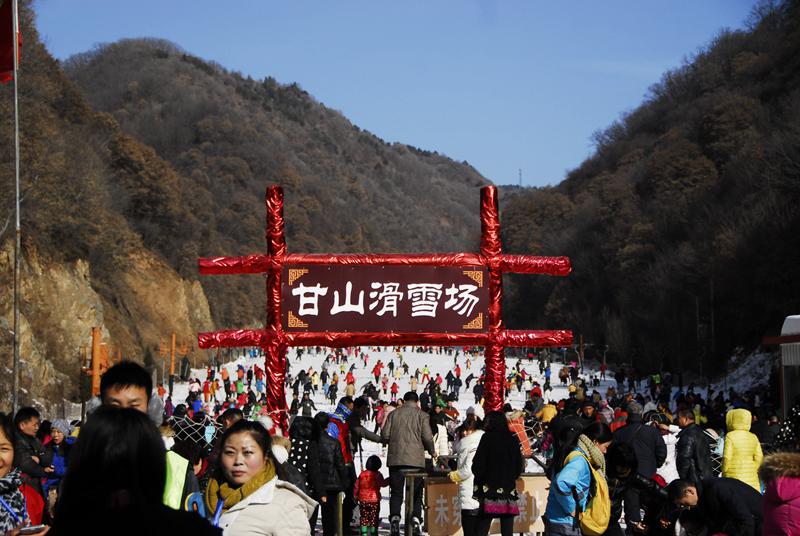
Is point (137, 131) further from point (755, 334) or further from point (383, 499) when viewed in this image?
point (383, 499)

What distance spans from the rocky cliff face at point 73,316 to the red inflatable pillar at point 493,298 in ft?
66.5

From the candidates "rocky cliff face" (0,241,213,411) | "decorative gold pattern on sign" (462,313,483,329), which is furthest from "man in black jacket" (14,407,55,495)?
"rocky cliff face" (0,241,213,411)

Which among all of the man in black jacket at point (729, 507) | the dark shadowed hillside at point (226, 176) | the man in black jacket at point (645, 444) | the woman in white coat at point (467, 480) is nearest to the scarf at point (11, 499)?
the man in black jacket at point (729, 507)

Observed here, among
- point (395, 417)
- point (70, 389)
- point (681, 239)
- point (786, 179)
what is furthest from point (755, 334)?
point (395, 417)

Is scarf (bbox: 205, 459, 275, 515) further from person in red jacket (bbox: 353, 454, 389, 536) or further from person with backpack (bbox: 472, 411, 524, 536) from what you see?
person in red jacket (bbox: 353, 454, 389, 536)

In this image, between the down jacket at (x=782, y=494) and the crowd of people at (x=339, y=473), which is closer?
the crowd of people at (x=339, y=473)

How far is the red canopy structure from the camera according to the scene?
46.4ft

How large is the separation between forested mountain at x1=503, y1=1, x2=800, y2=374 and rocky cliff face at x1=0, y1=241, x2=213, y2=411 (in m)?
25.7

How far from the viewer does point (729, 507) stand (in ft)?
21.0

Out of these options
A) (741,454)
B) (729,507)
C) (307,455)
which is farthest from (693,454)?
(729,507)

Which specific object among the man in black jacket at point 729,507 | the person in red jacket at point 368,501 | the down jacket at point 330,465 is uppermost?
the man in black jacket at point 729,507

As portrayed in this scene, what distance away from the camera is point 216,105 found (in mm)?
159625

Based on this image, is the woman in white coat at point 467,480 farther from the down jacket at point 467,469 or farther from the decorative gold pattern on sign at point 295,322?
the decorative gold pattern on sign at point 295,322

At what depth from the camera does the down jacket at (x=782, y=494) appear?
5.56 meters
